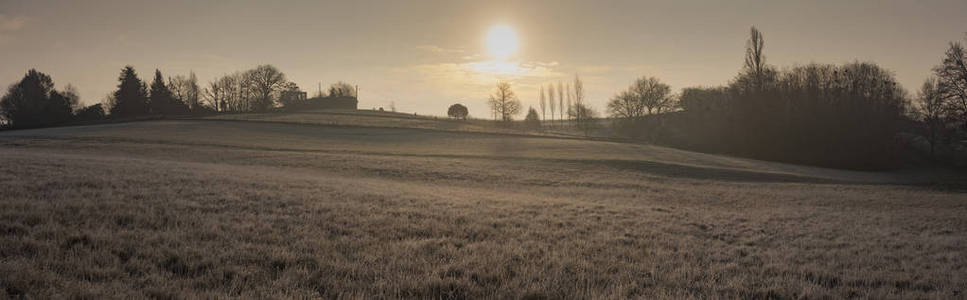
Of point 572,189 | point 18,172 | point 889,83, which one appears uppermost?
point 889,83

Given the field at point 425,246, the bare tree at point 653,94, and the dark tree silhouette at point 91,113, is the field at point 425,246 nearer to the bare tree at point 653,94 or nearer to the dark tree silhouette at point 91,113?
the bare tree at point 653,94

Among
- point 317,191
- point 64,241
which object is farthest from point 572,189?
point 64,241

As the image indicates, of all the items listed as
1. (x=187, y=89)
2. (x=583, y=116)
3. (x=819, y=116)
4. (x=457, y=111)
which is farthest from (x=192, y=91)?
(x=819, y=116)

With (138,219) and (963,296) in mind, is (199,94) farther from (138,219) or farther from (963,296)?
(963,296)

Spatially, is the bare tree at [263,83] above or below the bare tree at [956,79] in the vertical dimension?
above

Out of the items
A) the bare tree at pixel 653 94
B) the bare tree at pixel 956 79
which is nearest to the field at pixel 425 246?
the bare tree at pixel 956 79

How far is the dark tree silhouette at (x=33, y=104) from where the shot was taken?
235 feet

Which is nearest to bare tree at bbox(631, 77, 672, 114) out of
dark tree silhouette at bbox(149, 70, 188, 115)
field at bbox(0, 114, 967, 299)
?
field at bbox(0, 114, 967, 299)

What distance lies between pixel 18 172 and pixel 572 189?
70.6ft

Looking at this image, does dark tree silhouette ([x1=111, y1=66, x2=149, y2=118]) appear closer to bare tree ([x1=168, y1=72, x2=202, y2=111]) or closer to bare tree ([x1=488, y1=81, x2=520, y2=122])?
bare tree ([x1=168, y1=72, x2=202, y2=111])

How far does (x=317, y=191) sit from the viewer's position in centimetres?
1420

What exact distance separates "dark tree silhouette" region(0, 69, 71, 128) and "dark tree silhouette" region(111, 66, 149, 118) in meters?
6.98

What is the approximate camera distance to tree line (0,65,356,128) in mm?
72688

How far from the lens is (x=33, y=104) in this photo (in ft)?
237
